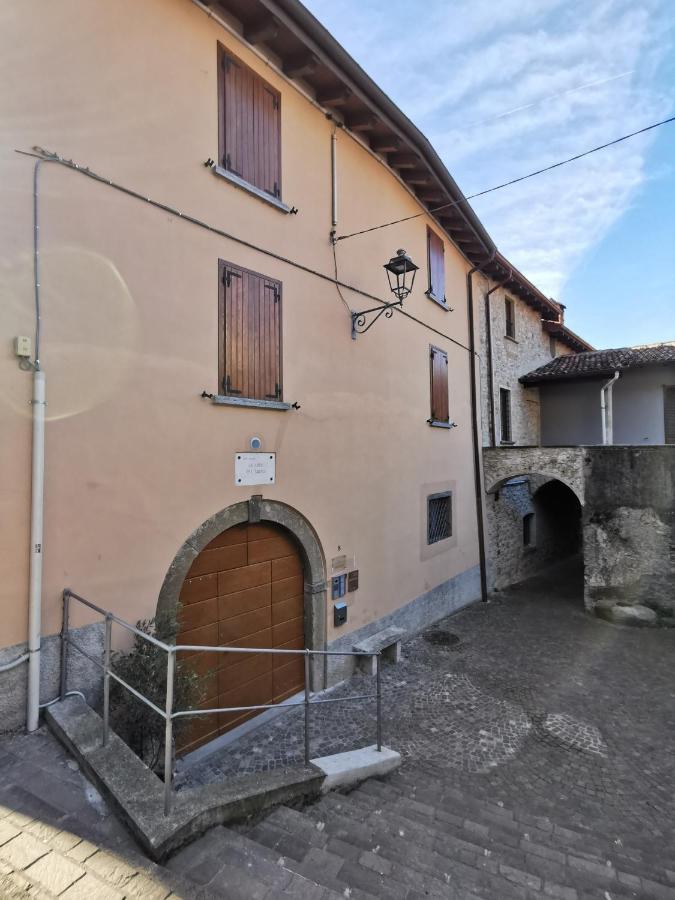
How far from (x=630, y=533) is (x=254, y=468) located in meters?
8.98

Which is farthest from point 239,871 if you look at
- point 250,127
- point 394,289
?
point 250,127

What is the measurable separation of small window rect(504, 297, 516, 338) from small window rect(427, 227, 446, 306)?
428cm

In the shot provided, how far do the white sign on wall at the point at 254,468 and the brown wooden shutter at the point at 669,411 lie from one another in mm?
13456

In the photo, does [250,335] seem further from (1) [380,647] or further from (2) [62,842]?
(1) [380,647]

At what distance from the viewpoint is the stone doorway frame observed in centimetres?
475

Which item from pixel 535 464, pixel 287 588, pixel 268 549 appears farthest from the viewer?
pixel 535 464

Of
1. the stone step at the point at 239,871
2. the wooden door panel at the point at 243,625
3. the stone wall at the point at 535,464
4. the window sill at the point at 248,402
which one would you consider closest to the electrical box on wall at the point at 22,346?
the window sill at the point at 248,402

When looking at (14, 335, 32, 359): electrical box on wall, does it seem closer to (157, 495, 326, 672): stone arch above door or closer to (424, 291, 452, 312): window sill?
(157, 495, 326, 672): stone arch above door

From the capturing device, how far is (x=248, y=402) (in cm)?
545

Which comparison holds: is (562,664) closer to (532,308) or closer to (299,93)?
(299,93)

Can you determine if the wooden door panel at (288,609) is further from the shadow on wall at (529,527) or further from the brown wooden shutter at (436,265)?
the shadow on wall at (529,527)

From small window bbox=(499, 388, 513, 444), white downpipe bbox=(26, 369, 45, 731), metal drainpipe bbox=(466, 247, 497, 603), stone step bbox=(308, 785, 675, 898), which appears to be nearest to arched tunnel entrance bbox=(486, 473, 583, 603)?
metal drainpipe bbox=(466, 247, 497, 603)

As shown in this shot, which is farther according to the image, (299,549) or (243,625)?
(299,549)

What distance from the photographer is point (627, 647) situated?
885 cm
